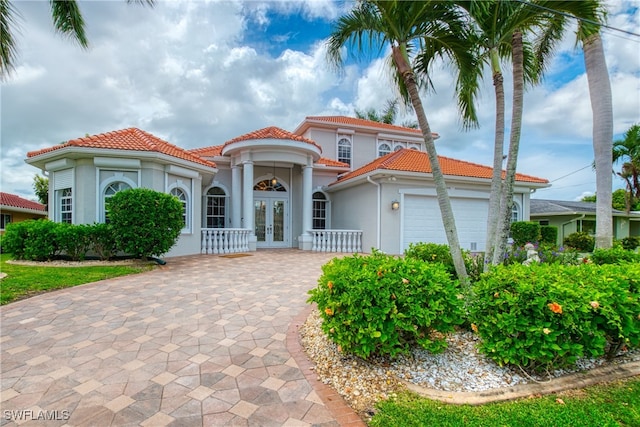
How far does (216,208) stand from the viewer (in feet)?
48.5

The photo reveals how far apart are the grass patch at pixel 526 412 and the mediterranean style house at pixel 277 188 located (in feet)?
31.6

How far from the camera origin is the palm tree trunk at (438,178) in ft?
13.9

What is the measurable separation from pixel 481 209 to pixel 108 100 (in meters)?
17.1

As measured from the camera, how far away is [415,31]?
176 inches

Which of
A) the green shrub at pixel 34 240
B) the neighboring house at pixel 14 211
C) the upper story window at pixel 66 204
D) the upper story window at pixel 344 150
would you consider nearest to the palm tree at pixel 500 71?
the green shrub at pixel 34 240

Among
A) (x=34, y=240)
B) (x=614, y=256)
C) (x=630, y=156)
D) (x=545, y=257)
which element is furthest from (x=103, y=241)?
(x=630, y=156)

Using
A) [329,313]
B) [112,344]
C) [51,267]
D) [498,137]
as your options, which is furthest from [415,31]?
[51,267]

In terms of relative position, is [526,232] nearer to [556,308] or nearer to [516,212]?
[516,212]

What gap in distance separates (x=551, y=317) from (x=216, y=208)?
46.8 feet

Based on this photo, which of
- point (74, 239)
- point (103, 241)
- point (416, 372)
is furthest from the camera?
point (103, 241)

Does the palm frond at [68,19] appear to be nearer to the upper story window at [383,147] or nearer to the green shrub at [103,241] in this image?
the green shrub at [103,241]

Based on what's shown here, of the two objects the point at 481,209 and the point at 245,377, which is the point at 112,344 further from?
the point at 481,209

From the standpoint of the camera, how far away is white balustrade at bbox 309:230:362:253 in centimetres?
1341

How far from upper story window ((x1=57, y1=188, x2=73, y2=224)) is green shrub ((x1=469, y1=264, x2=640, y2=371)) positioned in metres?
13.1
